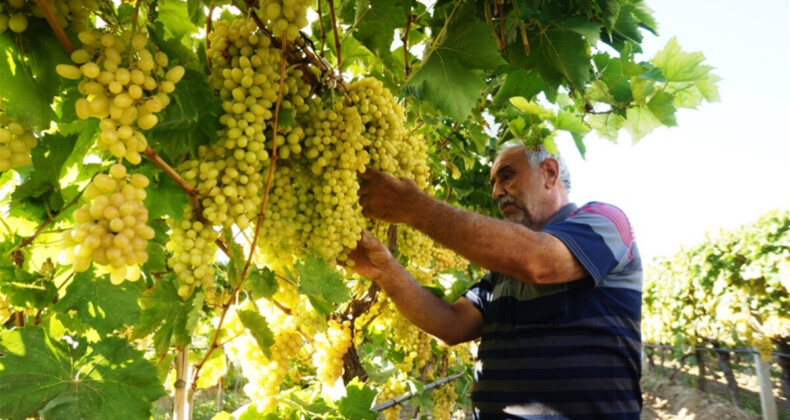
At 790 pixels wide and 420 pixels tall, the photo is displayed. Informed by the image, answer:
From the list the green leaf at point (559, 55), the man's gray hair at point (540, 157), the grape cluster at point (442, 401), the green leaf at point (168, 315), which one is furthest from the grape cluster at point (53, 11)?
the grape cluster at point (442, 401)

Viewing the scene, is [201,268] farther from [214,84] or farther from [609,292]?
[609,292]

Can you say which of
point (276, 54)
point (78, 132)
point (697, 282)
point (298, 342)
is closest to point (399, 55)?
point (276, 54)

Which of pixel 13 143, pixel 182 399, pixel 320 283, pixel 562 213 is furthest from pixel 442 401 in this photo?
pixel 13 143

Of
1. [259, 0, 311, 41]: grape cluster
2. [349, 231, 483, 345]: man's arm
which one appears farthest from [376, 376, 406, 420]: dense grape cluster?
[259, 0, 311, 41]: grape cluster

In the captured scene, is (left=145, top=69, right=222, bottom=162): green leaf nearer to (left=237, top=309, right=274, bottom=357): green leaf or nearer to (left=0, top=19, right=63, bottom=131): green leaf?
(left=0, top=19, right=63, bottom=131): green leaf

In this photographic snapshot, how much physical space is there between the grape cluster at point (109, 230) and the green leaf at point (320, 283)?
2.07 feet

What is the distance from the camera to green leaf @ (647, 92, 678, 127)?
1909 millimetres

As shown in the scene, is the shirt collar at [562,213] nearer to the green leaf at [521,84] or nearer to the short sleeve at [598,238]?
the short sleeve at [598,238]

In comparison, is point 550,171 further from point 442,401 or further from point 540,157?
point 442,401

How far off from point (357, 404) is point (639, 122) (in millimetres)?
1593

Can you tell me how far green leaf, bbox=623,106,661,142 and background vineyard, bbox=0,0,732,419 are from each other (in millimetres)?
22

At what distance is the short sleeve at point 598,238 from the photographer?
6.86 feet

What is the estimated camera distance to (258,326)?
126cm

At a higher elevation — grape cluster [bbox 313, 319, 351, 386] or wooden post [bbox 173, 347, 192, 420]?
grape cluster [bbox 313, 319, 351, 386]
